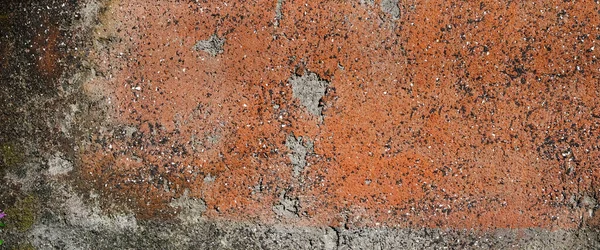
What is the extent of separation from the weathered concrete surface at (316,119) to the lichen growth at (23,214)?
10.1 inches

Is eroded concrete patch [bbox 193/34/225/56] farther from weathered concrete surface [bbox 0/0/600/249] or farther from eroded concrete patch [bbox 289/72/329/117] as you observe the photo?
eroded concrete patch [bbox 289/72/329/117]

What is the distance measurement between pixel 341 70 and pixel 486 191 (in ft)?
3.38

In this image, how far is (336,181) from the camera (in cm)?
248

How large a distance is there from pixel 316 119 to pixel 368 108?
29 cm

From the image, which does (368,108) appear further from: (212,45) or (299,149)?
(212,45)

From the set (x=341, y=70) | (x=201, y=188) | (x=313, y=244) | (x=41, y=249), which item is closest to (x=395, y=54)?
(x=341, y=70)

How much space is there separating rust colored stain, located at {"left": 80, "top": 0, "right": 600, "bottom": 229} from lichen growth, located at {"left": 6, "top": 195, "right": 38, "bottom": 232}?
714 mm

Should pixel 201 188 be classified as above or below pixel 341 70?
below

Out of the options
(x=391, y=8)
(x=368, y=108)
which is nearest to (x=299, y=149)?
(x=368, y=108)

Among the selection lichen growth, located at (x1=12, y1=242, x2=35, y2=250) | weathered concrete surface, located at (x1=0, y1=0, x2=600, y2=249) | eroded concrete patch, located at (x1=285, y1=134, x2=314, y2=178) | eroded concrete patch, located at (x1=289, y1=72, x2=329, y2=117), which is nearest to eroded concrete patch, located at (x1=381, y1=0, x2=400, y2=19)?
weathered concrete surface, located at (x1=0, y1=0, x2=600, y2=249)

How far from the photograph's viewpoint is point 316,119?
2461 mm

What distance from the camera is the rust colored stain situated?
2.41m

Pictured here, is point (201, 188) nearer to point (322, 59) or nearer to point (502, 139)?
point (322, 59)

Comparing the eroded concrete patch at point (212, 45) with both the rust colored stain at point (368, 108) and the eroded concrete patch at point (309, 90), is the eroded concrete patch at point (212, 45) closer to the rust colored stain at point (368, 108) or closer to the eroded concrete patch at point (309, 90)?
the rust colored stain at point (368, 108)
